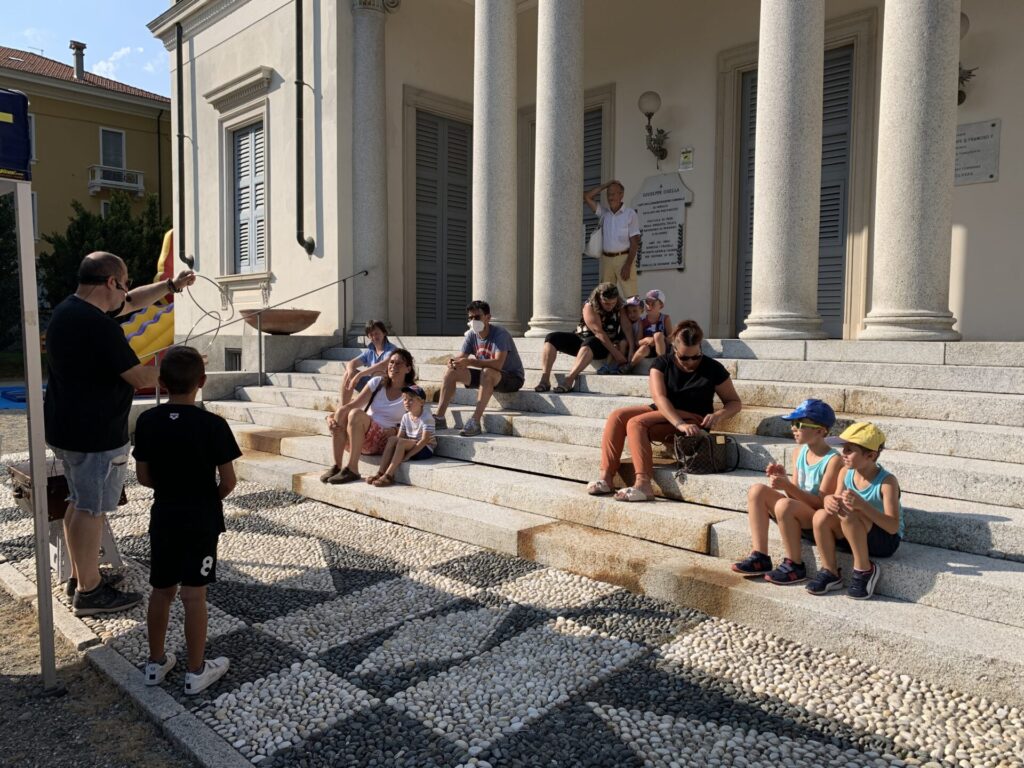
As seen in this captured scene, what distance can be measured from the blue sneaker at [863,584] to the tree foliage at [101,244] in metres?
23.4

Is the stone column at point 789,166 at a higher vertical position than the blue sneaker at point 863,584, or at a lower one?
higher

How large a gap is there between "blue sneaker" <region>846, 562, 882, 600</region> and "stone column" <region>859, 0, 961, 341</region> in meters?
2.78

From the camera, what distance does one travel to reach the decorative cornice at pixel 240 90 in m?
11.5

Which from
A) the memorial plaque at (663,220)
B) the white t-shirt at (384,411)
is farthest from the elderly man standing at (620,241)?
the white t-shirt at (384,411)

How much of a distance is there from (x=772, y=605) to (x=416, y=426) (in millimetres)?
3358

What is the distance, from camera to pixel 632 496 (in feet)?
14.9

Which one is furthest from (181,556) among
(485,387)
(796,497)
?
(485,387)

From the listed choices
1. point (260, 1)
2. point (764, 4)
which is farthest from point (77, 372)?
point (260, 1)

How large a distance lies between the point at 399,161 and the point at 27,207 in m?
8.48

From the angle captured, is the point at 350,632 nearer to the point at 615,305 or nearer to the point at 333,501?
the point at 333,501

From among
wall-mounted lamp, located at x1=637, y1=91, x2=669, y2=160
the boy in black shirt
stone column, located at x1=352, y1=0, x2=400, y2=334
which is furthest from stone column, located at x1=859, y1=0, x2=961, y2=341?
stone column, located at x1=352, y1=0, x2=400, y2=334

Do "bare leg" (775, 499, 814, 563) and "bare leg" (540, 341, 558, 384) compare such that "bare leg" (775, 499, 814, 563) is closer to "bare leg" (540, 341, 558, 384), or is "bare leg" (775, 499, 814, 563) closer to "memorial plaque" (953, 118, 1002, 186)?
"bare leg" (540, 341, 558, 384)

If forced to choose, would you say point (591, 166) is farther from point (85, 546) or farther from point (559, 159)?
point (85, 546)

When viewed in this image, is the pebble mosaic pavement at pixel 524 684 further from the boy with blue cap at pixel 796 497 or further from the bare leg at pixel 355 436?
the bare leg at pixel 355 436
